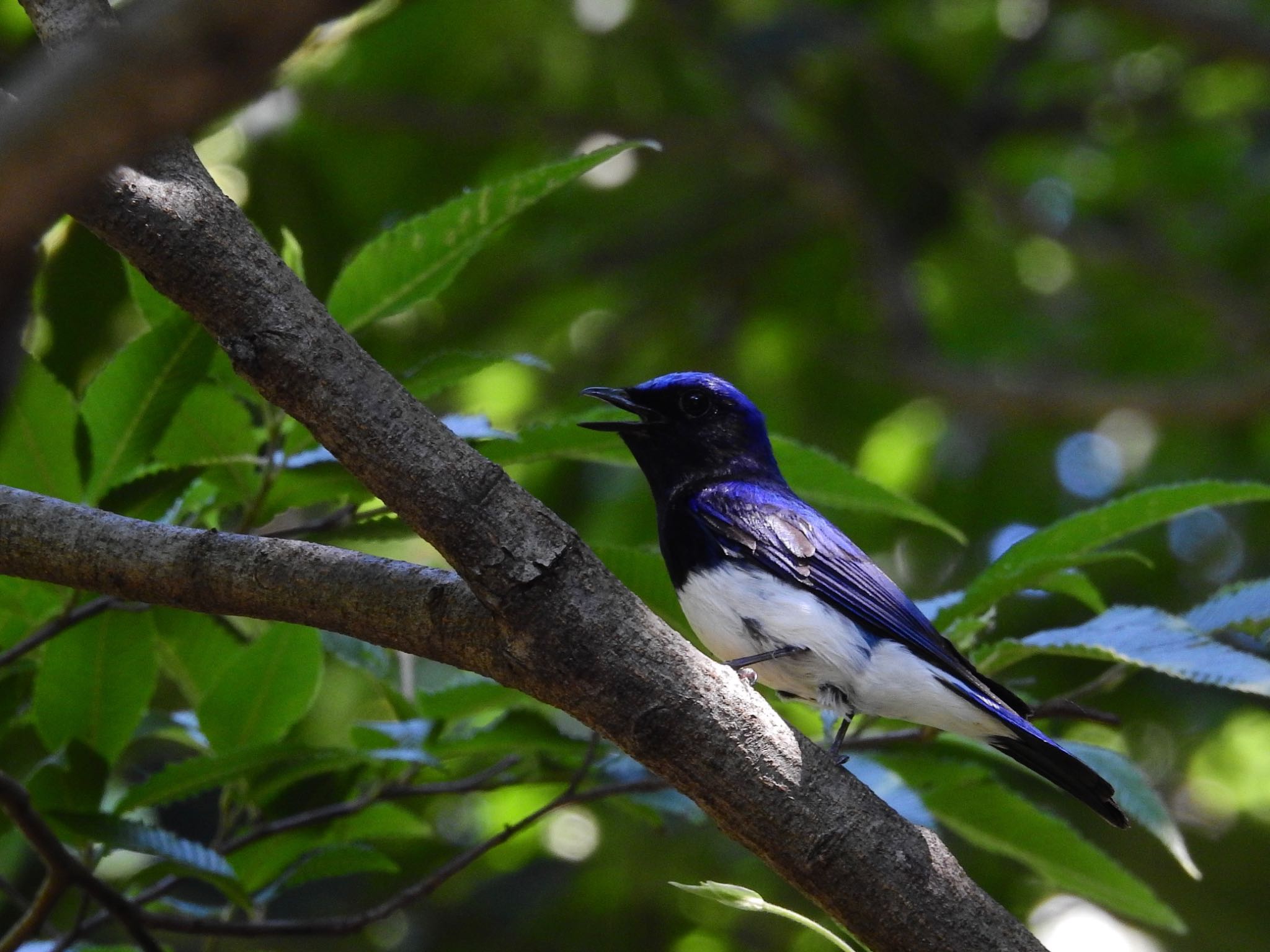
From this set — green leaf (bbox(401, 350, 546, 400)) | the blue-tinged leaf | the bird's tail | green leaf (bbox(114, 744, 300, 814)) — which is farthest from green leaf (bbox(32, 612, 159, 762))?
the blue-tinged leaf

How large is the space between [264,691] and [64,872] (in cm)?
54

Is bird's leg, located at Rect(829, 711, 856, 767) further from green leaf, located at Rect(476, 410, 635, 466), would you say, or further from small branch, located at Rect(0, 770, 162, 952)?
small branch, located at Rect(0, 770, 162, 952)

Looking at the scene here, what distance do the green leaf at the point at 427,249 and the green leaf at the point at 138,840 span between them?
104 centimetres

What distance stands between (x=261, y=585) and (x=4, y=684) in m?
1.12

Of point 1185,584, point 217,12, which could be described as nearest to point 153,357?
point 217,12

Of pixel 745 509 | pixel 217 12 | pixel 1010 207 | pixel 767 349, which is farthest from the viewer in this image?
pixel 767 349

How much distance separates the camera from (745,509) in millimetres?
3357

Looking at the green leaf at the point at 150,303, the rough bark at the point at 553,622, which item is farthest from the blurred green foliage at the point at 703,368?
the rough bark at the point at 553,622

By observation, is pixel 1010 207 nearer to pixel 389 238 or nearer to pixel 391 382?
pixel 389 238

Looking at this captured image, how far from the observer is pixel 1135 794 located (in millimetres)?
2658

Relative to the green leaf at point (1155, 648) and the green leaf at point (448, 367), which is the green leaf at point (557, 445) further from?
the green leaf at point (1155, 648)

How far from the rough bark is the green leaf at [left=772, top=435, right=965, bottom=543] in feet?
2.94

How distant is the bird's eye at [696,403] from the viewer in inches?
144

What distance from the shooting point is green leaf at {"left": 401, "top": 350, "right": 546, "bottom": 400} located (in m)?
2.62
